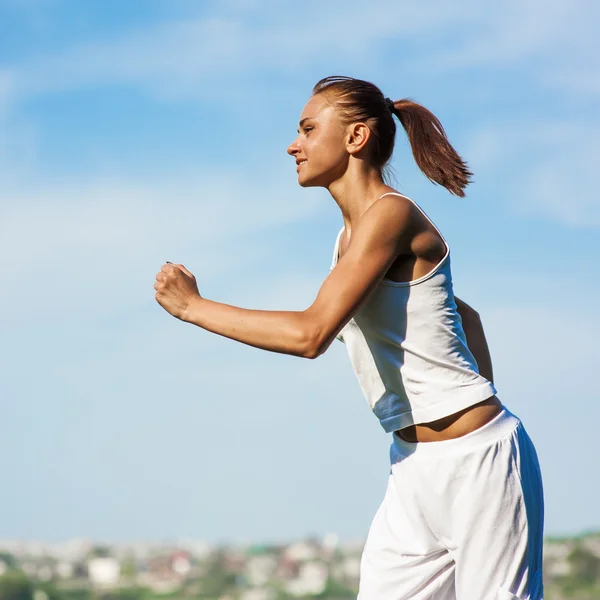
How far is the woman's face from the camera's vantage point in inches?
119

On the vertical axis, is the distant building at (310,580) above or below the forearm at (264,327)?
below

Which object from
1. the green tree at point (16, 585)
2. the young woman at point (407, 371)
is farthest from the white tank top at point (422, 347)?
the green tree at point (16, 585)

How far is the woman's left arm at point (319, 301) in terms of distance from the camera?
8.64 ft

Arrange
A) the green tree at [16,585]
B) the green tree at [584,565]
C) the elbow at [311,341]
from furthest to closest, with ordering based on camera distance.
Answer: the green tree at [16,585] < the green tree at [584,565] < the elbow at [311,341]

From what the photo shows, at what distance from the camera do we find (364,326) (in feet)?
9.62

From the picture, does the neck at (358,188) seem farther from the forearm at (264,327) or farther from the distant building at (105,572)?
the distant building at (105,572)

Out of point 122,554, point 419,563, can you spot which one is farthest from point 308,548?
point 419,563

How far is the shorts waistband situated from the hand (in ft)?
2.57

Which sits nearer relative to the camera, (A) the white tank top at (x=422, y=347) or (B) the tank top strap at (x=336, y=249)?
(A) the white tank top at (x=422, y=347)

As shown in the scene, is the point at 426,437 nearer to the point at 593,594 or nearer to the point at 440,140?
the point at 440,140

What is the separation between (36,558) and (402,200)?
35.7 metres

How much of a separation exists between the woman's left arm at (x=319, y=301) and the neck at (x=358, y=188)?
21cm

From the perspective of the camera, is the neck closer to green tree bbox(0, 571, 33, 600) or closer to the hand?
the hand

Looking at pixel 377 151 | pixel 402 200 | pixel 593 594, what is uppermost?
pixel 377 151
